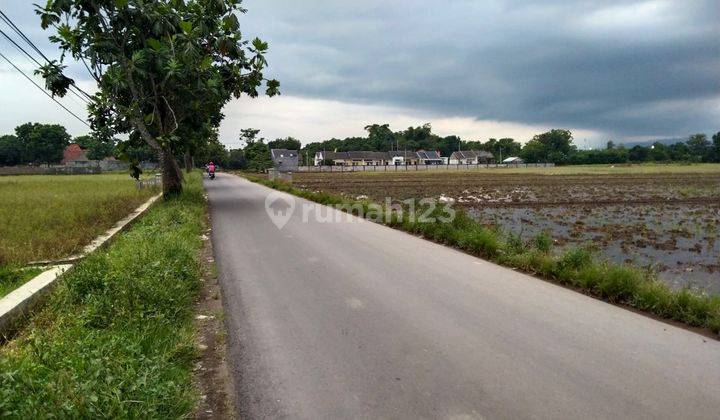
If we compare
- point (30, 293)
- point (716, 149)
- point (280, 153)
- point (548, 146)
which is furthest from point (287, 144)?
point (30, 293)

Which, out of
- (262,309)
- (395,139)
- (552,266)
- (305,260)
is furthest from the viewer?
(395,139)

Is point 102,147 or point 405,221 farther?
point 102,147

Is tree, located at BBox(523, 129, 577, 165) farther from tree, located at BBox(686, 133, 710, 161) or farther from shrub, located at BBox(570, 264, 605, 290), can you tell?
shrub, located at BBox(570, 264, 605, 290)

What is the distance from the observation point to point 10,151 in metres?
74.2

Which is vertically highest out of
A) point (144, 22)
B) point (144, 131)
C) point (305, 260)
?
Answer: point (144, 22)

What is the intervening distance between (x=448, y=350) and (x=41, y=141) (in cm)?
9018

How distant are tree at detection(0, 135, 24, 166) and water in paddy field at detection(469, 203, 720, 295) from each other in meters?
82.7

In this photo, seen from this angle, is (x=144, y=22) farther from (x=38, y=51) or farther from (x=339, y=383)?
(x=339, y=383)

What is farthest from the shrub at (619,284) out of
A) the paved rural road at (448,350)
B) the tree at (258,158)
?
the tree at (258,158)

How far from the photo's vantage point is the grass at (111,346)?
278 centimetres

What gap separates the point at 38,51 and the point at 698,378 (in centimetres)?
1546

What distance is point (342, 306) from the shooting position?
17.4 feet

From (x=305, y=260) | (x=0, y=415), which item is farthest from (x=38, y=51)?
(x=0, y=415)

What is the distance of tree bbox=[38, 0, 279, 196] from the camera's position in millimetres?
13258
